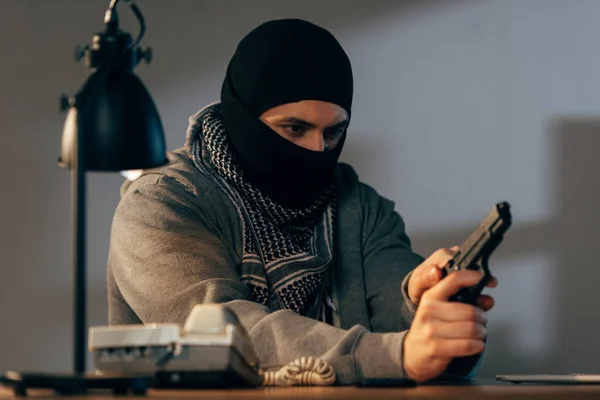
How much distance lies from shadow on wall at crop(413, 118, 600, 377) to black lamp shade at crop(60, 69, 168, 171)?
1.49 metres

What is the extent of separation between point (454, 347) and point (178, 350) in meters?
0.43

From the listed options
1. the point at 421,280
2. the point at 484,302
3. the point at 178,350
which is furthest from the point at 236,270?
the point at 178,350

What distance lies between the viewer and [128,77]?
52.8 inches

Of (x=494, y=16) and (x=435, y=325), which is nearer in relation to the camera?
(x=435, y=325)

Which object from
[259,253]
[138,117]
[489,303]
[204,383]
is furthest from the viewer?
[259,253]

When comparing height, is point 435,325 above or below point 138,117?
below

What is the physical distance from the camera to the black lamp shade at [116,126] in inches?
51.5

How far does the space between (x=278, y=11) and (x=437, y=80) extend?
49cm

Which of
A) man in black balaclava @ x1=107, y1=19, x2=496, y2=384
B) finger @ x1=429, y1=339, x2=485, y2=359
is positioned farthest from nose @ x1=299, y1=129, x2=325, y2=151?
finger @ x1=429, y1=339, x2=485, y2=359

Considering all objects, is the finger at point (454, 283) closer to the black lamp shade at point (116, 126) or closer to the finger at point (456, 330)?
the finger at point (456, 330)

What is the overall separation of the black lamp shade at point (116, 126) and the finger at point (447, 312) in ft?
1.43

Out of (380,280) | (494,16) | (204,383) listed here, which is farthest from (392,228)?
(204,383)

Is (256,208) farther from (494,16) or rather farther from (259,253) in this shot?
(494,16)

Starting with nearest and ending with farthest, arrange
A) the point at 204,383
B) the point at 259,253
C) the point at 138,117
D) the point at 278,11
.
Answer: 1. the point at 204,383
2. the point at 138,117
3. the point at 259,253
4. the point at 278,11
